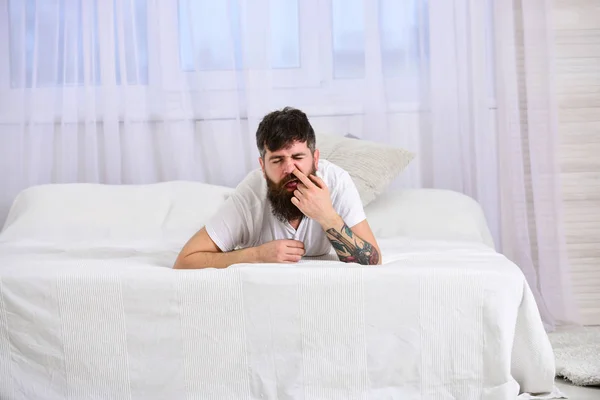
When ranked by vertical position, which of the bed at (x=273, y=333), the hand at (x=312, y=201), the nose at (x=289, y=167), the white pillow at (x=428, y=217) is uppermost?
the nose at (x=289, y=167)

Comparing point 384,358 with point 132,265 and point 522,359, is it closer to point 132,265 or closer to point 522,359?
point 522,359

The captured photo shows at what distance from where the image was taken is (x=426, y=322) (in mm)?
2156

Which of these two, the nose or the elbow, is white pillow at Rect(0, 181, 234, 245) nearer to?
the elbow

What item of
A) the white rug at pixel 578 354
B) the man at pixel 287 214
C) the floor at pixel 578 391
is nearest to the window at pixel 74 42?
the man at pixel 287 214

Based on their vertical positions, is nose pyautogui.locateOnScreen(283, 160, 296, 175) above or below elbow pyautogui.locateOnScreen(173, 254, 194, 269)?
above

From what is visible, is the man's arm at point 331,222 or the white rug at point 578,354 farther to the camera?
the white rug at point 578,354

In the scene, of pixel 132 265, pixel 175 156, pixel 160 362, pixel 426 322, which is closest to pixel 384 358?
pixel 426 322

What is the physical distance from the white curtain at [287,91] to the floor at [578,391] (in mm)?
1045

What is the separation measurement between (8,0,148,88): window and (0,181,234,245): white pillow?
644 millimetres

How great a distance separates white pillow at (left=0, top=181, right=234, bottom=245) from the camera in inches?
128

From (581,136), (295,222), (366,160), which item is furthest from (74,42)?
(581,136)

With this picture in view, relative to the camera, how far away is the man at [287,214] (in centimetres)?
242

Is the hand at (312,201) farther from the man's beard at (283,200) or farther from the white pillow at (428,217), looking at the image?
the white pillow at (428,217)

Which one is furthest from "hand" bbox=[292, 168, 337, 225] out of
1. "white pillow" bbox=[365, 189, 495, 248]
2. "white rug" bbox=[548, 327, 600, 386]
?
"white rug" bbox=[548, 327, 600, 386]
